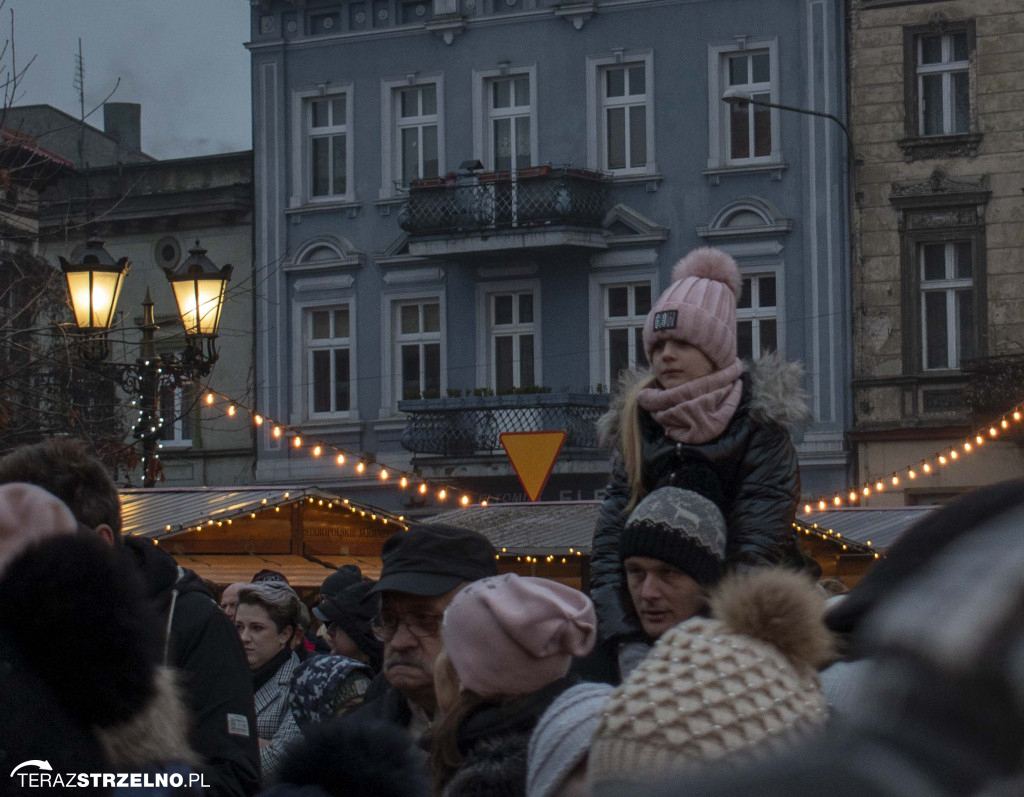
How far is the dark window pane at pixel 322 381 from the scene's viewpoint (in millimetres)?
29562

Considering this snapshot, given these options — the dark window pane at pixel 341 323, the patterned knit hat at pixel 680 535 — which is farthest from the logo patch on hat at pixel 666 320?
the dark window pane at pixel 341 323

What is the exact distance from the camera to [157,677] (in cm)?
242

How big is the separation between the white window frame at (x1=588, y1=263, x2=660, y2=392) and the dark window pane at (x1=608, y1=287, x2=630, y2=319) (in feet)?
0.35

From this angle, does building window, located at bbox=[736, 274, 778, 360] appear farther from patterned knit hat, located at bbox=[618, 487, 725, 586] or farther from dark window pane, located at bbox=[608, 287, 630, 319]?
patterned knit hat, located at bbox=[618, 487, 725, 586]

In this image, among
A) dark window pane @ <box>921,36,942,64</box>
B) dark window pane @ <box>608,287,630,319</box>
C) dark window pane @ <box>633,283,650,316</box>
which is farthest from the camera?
dark window pane @ <box>608,287,630,319</box>

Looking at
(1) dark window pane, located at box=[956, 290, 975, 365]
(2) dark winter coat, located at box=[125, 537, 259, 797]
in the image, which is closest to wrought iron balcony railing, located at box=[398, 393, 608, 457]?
(1) dark window pane, located at box=[956, 290, 975, 365]

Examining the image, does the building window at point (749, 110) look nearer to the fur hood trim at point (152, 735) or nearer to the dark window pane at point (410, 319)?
the dark window pane at point (410, 319)

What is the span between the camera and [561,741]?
2.34 m

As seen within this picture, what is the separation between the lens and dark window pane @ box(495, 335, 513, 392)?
2822cm

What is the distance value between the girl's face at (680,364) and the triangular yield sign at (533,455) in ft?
33.0

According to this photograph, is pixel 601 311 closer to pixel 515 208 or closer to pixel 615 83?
pixel 515 208

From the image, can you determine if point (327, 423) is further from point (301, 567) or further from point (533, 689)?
point (533, 689)

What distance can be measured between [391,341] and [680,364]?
81.6 feet

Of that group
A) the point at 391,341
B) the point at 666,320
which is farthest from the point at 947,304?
the point at 666,320
